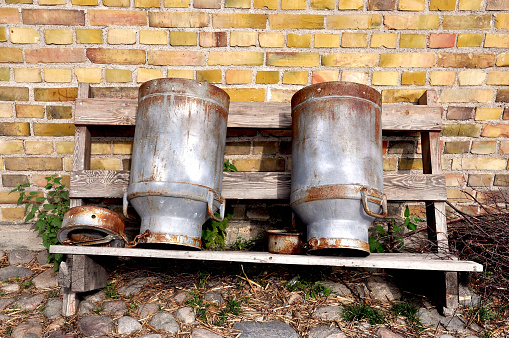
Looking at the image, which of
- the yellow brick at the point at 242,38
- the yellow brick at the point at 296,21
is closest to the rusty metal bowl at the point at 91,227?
the yellow brick at the point at 242,38

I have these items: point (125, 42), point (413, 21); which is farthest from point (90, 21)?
point (413, 21)

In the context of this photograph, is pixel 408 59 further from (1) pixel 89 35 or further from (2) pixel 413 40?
(1) pixel 89 35

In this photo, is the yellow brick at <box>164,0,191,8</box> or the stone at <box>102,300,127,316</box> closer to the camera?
the stone at <box>102,300,127,316</box>

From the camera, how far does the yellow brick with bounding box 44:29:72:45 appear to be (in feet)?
7.68

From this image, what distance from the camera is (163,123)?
1913 mm

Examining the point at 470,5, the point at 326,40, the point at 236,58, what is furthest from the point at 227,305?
the point at 470,5

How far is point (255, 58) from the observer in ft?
7.81

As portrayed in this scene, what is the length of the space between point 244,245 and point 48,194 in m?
1.34

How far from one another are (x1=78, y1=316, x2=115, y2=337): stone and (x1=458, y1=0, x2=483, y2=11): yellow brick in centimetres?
276

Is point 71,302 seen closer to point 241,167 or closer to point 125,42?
point 241,167

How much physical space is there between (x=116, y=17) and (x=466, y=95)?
7.62ft

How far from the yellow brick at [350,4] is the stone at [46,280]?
2.44 metres

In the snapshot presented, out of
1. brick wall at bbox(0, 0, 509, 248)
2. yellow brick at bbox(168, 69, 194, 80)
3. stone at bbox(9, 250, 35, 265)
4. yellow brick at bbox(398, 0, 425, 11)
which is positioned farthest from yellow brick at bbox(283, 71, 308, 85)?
stone at bbox(9, 250, 35, 265)

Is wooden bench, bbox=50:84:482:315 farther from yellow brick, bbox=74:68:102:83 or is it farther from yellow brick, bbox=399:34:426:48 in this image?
yellow brick, bbox=399:34:426:48
